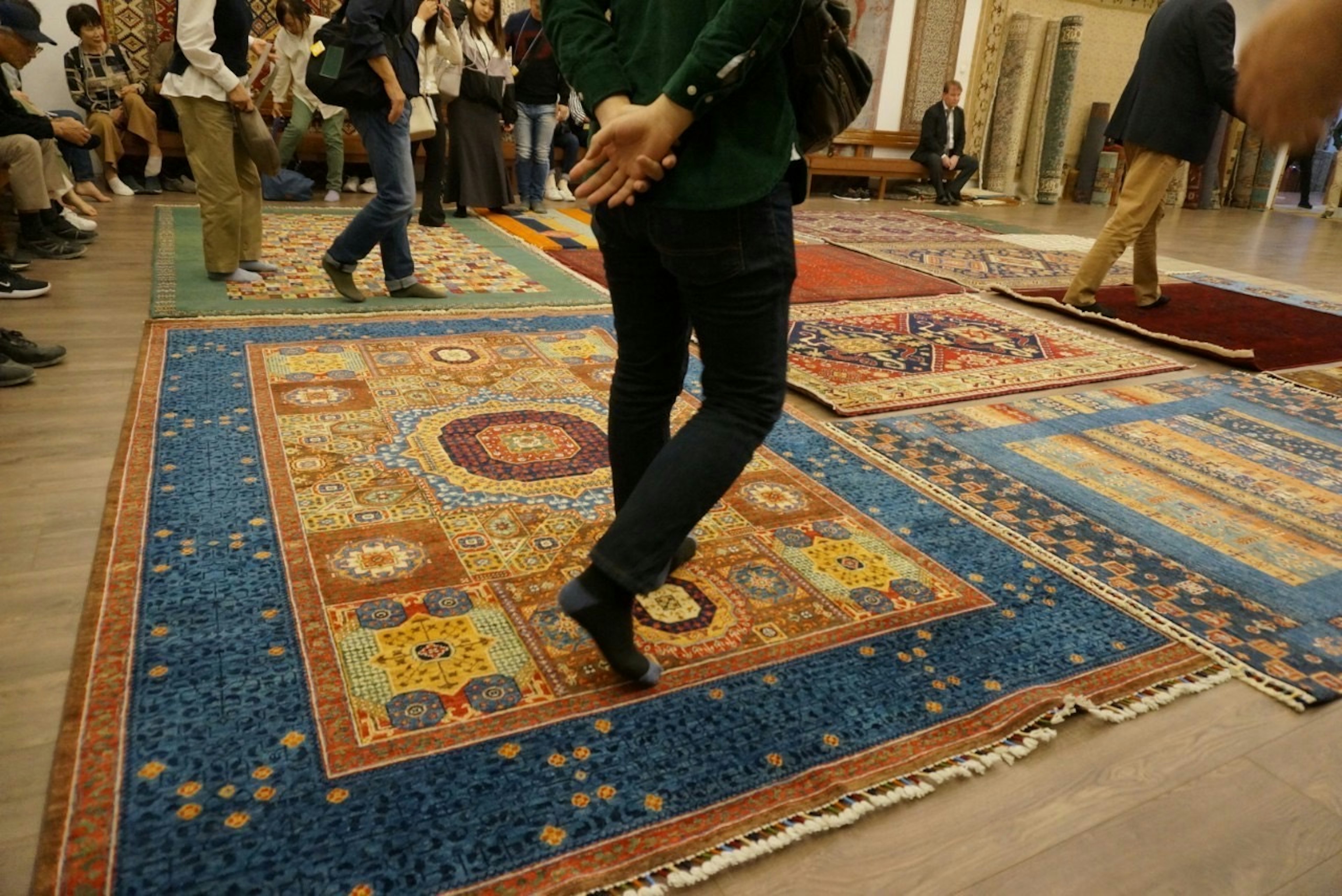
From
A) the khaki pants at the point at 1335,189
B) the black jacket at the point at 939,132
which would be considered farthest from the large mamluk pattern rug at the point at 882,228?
the khaki pants at the point at 1335,189

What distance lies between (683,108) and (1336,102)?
726 millimetres

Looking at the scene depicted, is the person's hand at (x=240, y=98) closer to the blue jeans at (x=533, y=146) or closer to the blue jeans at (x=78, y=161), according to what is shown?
the blue jeans at (x=533, y=146)

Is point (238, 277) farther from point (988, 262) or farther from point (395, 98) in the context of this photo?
point (988, 262)

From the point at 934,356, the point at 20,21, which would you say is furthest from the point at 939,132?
the point at 20,21

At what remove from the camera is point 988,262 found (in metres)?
5.94

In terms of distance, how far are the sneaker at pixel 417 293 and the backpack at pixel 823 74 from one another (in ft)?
9.84

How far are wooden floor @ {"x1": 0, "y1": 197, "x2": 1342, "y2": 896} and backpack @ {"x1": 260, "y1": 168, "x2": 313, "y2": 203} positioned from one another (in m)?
5.28

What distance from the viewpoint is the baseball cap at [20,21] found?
165 inches

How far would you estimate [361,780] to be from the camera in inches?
50.6

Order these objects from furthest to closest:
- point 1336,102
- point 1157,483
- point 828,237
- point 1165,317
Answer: point 828,237, point 1165,317, point 1157,483, point 1336,102

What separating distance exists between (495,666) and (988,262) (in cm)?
A: 523

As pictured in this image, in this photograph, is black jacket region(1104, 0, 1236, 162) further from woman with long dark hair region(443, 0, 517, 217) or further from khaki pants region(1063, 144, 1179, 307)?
woman with long dark hair region(443, 0, 517, 217)

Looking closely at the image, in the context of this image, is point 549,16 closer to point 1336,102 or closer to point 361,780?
point 1336,102

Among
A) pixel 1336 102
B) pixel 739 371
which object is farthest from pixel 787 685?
pixel 1336 102
